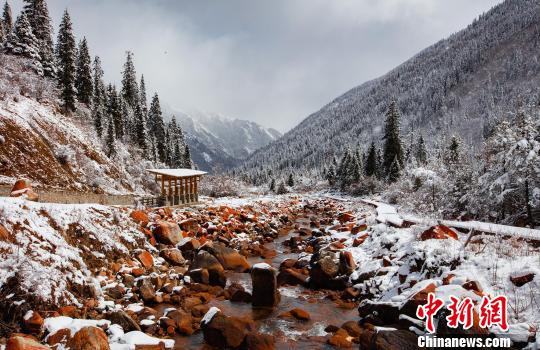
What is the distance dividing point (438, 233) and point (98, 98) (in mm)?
55895

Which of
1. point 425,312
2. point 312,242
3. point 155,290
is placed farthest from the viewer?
point 312,242

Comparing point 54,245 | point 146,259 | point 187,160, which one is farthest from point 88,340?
point 187,160

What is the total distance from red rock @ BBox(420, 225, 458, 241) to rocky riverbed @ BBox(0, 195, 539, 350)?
0.15 ft

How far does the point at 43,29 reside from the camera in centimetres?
4659

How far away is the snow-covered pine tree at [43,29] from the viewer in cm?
4425

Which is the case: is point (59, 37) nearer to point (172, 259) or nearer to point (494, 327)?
point (172, 259)

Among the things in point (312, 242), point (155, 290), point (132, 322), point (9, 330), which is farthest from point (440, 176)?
point (9, 330)

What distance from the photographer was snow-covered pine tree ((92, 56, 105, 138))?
45531mm


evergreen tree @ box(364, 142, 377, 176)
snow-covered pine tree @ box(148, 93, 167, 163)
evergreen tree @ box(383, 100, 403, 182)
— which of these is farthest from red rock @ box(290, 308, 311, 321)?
snow-covered pine tree @ box(148, 93, 167, 163)

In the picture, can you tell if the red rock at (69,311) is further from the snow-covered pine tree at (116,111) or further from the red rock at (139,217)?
the snow-covered pine tree at (116,111)

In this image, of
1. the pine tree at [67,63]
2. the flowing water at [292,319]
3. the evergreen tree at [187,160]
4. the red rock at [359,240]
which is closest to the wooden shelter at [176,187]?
the flowing water at [292,319]

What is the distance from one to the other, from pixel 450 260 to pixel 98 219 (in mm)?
12255

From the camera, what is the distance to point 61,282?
28.8 ft

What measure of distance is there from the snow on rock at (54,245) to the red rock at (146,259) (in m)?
0.49
